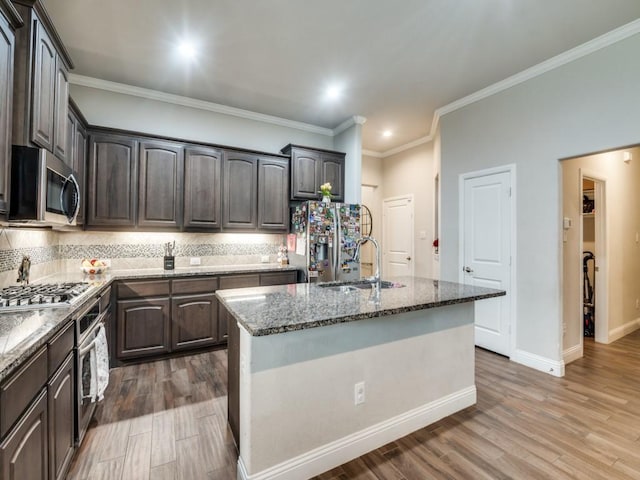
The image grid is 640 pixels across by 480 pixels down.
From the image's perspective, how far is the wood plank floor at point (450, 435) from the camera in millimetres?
1732

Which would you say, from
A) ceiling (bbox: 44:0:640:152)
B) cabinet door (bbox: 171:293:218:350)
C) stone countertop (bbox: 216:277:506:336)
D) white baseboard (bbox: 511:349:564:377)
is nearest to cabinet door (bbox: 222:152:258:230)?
ceiling (bbox: 44:0:640:152)

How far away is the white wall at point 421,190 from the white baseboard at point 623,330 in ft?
7.53

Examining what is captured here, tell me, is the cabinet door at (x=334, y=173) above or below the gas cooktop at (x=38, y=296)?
above

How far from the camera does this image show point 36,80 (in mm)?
1732

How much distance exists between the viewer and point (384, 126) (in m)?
4.74

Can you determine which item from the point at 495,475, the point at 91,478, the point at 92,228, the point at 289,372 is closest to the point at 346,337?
the point at 289,372

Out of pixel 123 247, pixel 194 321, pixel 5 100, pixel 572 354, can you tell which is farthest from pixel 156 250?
pixel 572 354

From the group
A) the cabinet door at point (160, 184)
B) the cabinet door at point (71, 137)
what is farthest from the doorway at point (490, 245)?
the cabinet door at point (71, 137)

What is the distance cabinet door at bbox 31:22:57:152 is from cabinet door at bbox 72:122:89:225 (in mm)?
932

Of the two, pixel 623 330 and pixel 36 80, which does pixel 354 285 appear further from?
pixel 623 330

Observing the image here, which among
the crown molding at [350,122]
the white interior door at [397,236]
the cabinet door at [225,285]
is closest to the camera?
the cabinet door at [225,285]

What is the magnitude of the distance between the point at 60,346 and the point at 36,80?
4.79ft

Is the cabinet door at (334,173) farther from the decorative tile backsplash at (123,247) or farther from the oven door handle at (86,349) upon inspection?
the oven door handle at (86,349)

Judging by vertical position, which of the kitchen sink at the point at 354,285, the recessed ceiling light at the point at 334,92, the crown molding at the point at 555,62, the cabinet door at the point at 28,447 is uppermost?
the recessed ceiling light at the point at 334,92
